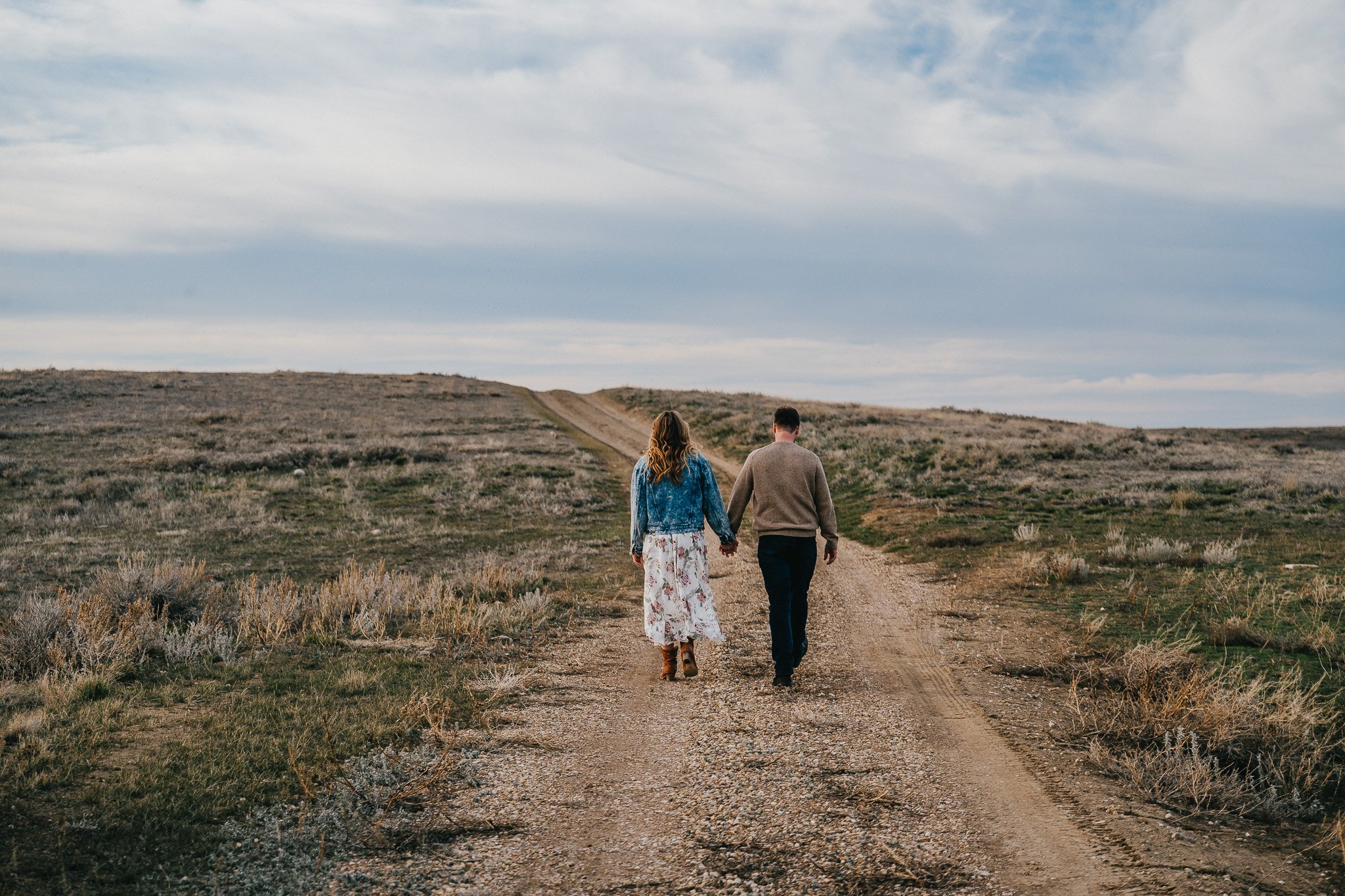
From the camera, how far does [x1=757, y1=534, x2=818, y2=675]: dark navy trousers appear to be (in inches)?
294

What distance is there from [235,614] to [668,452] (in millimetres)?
6265

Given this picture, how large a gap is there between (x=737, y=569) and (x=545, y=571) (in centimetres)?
326

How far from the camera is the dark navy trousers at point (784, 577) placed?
7477 mm

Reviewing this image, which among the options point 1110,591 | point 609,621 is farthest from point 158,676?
point 1110,591

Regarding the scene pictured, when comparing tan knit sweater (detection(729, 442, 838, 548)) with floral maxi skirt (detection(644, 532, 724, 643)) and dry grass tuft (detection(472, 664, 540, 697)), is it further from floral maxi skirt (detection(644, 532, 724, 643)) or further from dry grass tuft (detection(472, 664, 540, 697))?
dry grass tuft (detection(472, 664, 540, 697))

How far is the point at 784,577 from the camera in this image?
7.48 metres

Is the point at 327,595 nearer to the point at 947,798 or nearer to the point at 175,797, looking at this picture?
the point at 175,797

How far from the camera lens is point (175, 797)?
5.16m

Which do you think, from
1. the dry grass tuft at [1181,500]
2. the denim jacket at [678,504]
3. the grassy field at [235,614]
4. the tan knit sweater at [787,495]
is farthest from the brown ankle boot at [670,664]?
the dry grass tuft at [1181,500]

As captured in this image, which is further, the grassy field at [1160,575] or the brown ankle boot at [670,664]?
the brown ankle boot at [670,664]

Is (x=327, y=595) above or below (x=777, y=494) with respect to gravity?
below

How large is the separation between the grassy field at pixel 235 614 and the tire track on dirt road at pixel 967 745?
379 cm

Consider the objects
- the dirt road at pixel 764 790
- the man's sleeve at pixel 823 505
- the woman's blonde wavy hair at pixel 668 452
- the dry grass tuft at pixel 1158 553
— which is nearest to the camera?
the dirt road at pixel 764 790

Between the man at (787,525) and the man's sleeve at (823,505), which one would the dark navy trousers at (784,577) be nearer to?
the man at (787,525)
